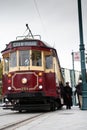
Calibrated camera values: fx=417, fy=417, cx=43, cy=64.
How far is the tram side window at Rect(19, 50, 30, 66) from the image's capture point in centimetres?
2055

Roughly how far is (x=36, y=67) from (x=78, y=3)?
4393mm

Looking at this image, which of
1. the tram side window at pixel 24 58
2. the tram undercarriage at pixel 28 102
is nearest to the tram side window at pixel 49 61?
the tram side window at pixel 24 58

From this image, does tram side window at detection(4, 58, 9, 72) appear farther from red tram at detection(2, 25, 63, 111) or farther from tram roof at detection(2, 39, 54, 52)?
tram roof at detection(2, 39, 54, 52)

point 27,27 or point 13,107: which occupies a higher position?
point 27,27

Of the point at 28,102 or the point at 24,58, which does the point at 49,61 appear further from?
the point at 28,102

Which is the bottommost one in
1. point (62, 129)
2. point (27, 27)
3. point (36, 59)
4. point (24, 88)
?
point (62, 129)

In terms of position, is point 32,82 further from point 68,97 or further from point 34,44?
point 68,97

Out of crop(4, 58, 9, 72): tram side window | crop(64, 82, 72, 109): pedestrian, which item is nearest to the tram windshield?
crop(4, 58, 9, 72): tram side window

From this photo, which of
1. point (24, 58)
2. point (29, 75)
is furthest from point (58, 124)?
point (24, 58)

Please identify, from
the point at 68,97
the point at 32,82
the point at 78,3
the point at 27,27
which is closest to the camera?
the point at 32,82

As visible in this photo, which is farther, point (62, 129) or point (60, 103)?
point (60, 103)

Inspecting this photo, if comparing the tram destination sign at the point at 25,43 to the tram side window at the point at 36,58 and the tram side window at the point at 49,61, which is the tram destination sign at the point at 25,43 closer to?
the tram side window at the point at 36,58

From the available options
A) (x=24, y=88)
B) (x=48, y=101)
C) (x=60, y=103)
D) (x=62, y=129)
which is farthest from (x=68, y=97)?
(x=62, y=129)

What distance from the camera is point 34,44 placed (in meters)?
21.2
